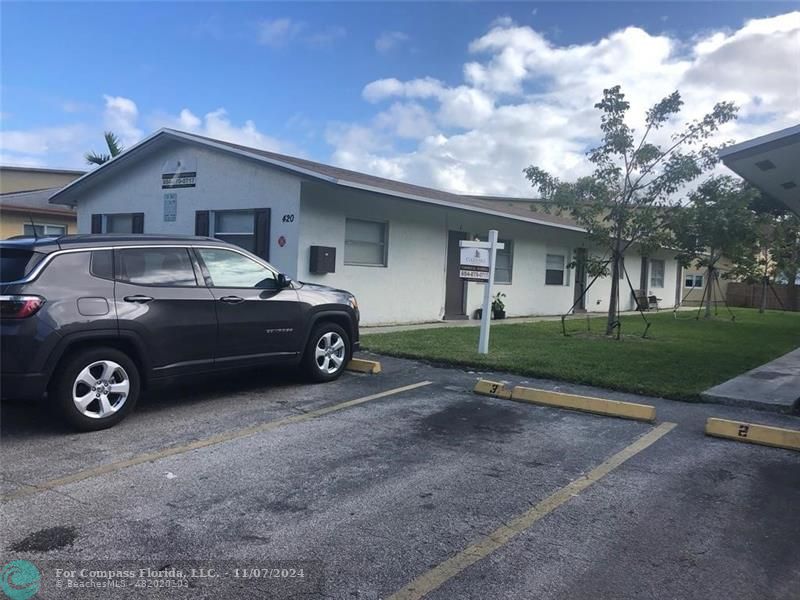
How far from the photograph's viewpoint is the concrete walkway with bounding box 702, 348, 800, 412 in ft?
22.4

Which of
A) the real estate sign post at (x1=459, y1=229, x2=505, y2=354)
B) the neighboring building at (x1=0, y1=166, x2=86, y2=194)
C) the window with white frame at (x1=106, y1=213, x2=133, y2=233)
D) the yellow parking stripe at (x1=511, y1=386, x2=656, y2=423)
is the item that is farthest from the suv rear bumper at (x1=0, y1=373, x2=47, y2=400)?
the neighboring building at (x1=0, y1=166, x2=86, y2=194)

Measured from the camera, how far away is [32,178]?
32.8 metres

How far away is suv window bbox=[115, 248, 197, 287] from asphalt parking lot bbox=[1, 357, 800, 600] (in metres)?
1.34

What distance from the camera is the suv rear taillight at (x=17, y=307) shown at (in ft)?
16.0

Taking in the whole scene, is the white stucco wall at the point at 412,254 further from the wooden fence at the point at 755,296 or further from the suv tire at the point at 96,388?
the wooden fence at the point at 755,296

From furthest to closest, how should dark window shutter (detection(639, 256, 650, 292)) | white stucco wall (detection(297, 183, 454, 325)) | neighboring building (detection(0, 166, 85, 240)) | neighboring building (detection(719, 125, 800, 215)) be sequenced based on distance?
dark window shutter (detection(639, 256, 650, 292)) → neighboring building (detection(0, 166, 85, 240)) → white stucco wall (detection(297, 183, 454, 325)) → neighboring building (detection(719, 125, 800, 215))

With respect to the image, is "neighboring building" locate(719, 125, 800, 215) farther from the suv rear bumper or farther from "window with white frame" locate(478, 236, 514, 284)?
the suv rear bumper

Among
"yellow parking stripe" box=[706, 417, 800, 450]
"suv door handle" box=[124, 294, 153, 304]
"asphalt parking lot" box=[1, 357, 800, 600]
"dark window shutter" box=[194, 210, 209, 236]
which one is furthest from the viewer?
"dark window shutter" box=[194, 210, 209, 236]

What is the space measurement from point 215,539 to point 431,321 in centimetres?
1183

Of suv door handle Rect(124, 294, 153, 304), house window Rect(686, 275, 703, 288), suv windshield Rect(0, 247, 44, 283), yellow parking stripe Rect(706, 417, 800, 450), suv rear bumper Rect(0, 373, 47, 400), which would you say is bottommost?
yellow parking stripe Rect(706, 417, 800, 450)

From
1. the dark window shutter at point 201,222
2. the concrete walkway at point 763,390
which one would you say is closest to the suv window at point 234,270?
the concrete walkway at point 763,390

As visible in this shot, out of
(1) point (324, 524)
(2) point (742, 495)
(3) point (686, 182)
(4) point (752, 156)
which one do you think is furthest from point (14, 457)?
(3) point (686, 182)

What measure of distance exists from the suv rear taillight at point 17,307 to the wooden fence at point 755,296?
36212 mm

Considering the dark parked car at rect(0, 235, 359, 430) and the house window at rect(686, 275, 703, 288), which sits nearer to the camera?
the dark parked car at rect(0, 235, 359, 430)
